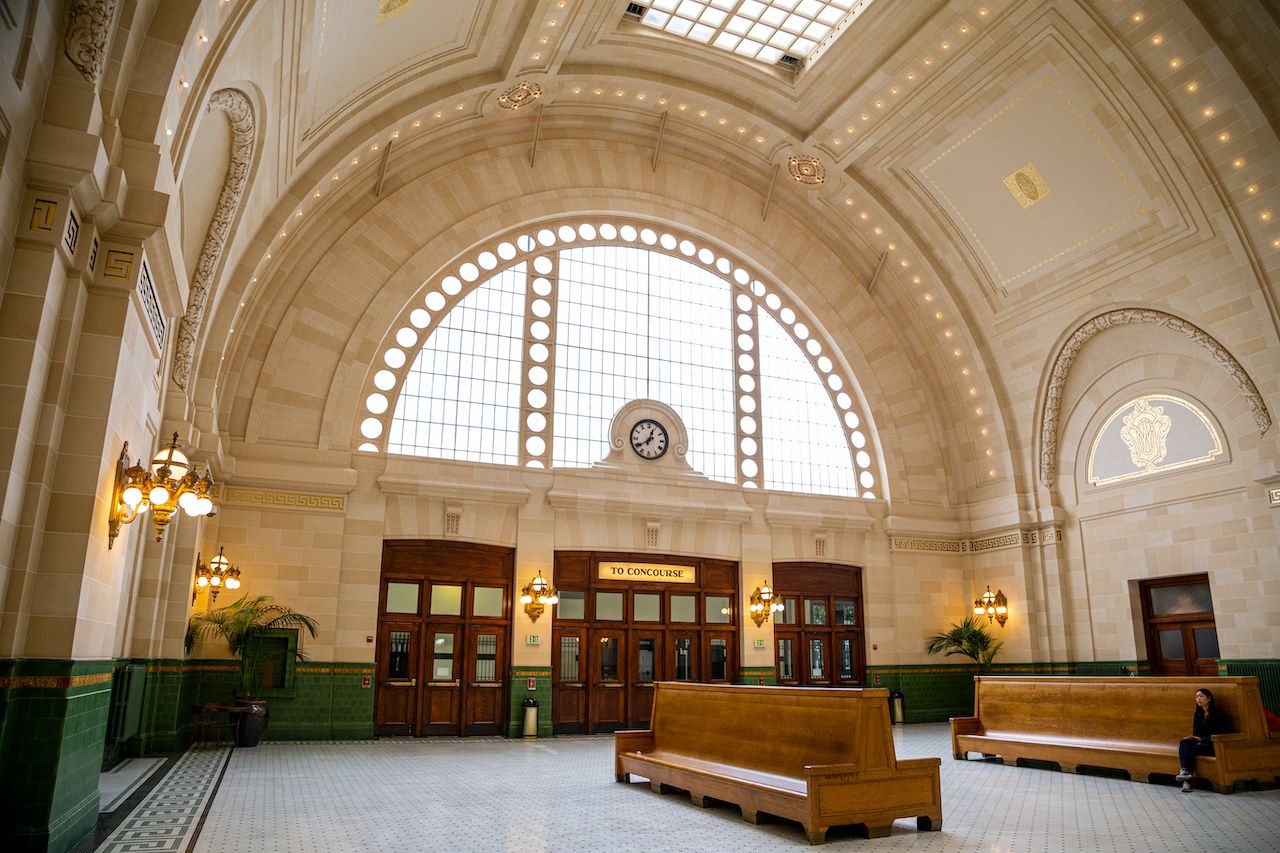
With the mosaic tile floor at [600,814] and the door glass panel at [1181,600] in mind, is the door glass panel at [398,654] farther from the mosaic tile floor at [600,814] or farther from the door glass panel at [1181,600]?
the door glass panel at [1181,600]

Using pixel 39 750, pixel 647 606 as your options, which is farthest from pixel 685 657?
pixel 39 750

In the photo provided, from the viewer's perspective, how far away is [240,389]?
55.1ft

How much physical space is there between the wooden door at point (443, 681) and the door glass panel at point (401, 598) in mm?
574

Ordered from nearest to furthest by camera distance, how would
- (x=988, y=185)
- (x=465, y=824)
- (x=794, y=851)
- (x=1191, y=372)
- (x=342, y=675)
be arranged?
(x=794, y=851) < (x=465, y=824) < (x=342, y=675) < (x=1191, y=372) < (x=988, y=185)

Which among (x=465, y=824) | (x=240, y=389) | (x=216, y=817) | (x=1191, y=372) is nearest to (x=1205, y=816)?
(x=465, y=824)

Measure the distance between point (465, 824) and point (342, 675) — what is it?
903 cm

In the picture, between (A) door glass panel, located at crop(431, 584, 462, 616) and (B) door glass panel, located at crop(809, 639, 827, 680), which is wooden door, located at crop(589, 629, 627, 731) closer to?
(A) door glass panel, located at crop(431, 584, 462, 616)

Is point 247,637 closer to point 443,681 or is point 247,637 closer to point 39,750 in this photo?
point 443,681

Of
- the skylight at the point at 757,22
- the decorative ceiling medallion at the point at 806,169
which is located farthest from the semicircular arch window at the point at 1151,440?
the skylight at the point at 757,22

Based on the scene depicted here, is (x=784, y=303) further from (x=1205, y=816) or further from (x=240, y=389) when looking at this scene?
(x=1205, y=816)

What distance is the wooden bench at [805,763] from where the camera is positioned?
788cm

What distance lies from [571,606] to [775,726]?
33.1 ft

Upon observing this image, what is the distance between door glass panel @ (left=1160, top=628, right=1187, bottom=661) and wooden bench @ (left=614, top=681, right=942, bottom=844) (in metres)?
12.7

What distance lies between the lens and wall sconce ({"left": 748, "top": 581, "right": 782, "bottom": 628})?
19875 mm
